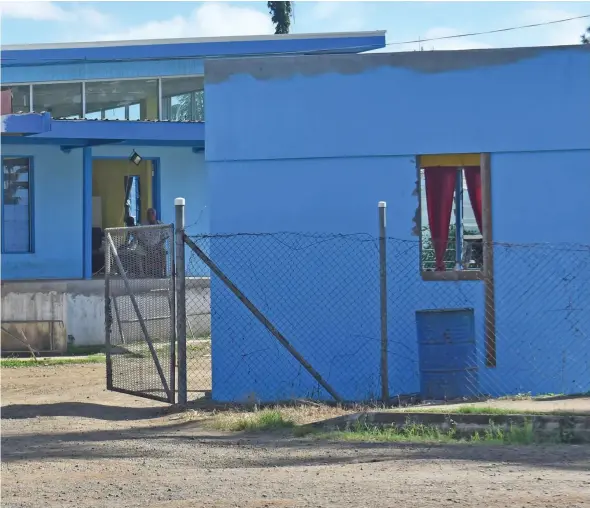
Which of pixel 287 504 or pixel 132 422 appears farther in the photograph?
pixel 132 422

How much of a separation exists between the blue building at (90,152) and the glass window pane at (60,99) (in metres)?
0.02

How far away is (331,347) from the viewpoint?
38.4 ft

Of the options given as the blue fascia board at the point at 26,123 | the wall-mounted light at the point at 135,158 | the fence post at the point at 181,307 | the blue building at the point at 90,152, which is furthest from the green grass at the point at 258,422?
the wall-mounted light at the point at 135,158

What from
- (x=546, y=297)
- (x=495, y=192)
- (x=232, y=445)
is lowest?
(x=232, y=445)

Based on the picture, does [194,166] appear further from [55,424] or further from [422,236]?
[55,424]

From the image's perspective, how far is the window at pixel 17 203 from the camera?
19.3 m

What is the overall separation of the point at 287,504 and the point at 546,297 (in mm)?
5929

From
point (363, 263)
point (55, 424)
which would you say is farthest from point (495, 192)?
point (55, 424)

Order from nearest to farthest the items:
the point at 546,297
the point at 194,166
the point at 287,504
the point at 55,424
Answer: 1. the point at 287,504
2. the point at 55,424
3. the point at 546,297
4. the point at 194,166

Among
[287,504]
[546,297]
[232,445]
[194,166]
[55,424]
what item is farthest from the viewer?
[194,166]

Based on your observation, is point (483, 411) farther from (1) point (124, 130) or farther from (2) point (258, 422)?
(1) point (124, 130)

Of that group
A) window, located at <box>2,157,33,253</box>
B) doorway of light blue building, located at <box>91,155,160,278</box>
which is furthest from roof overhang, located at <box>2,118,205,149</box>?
doorway of light blue building, located at <box>91,155,160,278</box>

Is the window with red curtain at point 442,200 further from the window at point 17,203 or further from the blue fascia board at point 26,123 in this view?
the window at point 17,203

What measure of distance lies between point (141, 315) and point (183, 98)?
10448 millimetres
